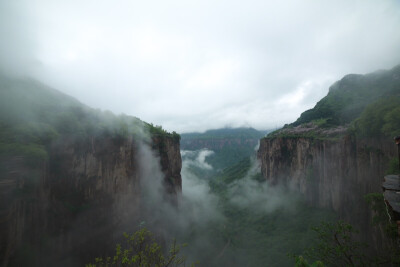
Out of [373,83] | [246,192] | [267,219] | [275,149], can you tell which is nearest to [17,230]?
[267,219]

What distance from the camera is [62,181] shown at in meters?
21.1

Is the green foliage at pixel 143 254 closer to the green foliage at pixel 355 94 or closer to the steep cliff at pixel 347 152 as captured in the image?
the steep cliff at pixel 347 152

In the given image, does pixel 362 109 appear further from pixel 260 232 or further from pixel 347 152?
pixel 260 232

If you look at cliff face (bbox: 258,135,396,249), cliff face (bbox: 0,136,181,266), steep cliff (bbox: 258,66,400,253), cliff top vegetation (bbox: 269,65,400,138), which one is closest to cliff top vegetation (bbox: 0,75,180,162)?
cliff face (bbox: 0,136,181,266)

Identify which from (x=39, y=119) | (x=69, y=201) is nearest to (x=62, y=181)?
(x=69, y=201)

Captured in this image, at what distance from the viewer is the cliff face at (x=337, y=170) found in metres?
27.2

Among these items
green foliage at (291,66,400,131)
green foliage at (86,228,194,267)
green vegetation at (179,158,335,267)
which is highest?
green foliage at (291,66,400,131)

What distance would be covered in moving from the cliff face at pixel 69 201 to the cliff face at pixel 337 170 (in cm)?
3631

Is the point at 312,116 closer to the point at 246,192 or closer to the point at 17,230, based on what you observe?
the point at 246,192

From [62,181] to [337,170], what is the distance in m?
46.3

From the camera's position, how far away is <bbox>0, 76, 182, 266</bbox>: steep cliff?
666 inches

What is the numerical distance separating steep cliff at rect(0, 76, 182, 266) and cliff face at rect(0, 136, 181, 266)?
68 millimetres

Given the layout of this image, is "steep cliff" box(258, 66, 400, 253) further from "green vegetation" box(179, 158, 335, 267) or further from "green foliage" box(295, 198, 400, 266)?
"green foliage" box(295, 198, 400, 266)

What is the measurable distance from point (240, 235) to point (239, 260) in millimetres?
10574
